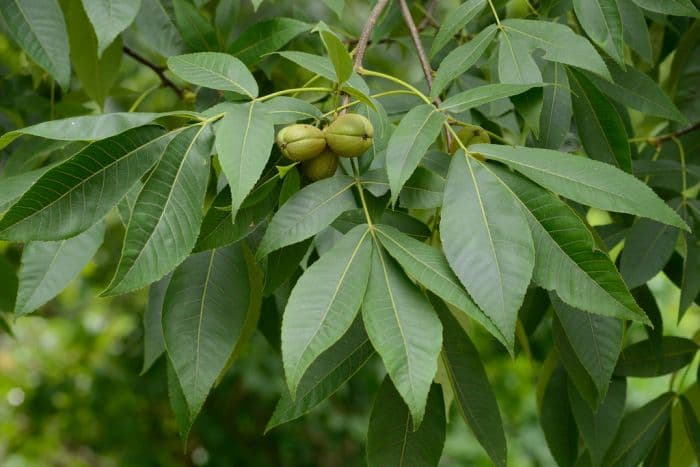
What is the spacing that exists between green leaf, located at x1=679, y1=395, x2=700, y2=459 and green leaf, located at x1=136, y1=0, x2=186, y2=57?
1014mm

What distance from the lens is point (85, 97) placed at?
5.90 ft

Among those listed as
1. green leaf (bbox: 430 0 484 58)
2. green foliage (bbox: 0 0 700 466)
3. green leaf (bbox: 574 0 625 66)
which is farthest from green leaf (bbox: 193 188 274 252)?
green leaf (bbox: 574 0 625 66)

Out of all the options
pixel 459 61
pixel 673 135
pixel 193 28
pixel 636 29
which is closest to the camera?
pixel 459 61

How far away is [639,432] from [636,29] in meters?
0.65

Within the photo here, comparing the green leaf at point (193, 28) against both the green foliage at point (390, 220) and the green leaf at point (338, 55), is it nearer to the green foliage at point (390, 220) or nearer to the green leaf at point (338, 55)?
the green foliage at point (390, 220)

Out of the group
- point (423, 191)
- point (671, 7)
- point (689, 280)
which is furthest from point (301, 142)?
point (689, 280)

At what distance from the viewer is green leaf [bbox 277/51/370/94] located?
0.94 m

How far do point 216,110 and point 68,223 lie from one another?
0.64 ft

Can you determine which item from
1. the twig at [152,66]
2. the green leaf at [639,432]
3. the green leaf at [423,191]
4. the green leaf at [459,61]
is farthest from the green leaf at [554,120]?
the twig at [152,66]

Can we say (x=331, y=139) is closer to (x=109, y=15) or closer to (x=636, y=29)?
(x=109, y=15)

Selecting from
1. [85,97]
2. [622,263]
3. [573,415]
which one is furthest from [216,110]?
[85,97]

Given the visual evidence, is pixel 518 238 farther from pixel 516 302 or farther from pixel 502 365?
pixel 502 365

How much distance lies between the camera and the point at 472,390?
1024mm

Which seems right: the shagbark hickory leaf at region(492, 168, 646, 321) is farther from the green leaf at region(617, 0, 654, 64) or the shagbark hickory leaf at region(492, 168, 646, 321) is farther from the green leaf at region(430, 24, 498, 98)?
the green leaf at region(617, 0, 654, 64)
